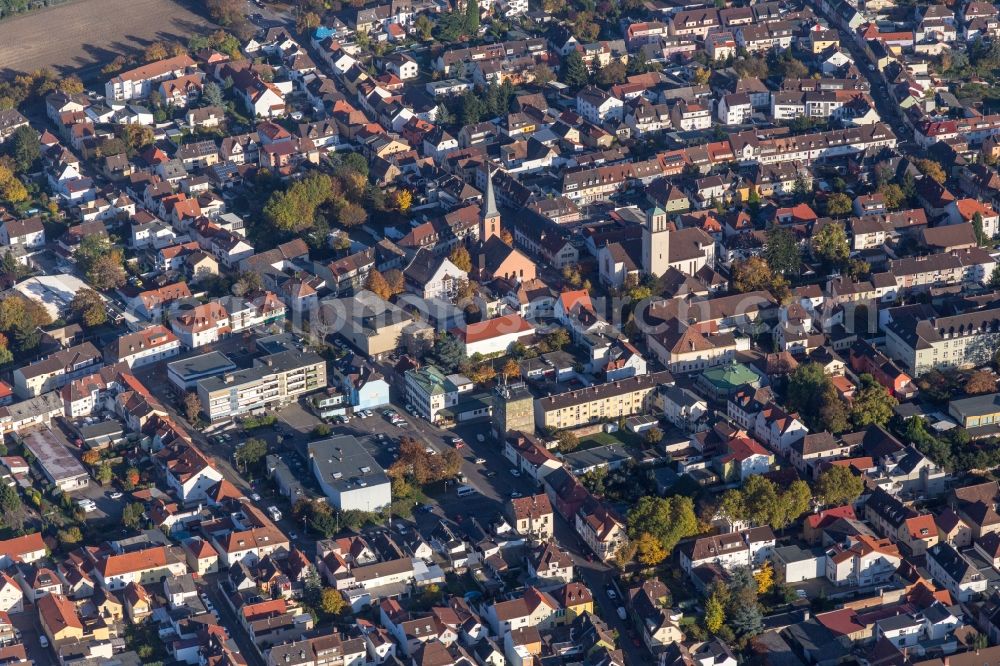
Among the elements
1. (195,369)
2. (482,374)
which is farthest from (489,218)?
(195,369)

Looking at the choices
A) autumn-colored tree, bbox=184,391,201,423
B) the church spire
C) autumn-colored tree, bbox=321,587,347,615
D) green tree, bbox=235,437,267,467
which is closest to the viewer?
autumn-colored tree, bbox=321,587,347,615

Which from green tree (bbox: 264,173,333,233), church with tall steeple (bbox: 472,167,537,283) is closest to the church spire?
church with tall steeple (bbox: 472,167,537,283)

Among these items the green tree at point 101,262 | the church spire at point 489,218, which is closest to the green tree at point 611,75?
the church spire at point 489,218

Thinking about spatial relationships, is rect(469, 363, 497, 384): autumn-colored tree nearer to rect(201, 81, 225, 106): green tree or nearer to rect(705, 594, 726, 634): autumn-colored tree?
rect(705, 594, 726, 634): autumn-colored tree

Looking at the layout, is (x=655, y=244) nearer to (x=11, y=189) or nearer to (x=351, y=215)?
(x=351, y=215)

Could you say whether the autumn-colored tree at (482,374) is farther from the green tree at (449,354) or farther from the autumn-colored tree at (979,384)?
the autumn-colored tree at (979,384)

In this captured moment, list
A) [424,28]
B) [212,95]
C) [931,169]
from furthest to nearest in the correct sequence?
[424,28]
[212,95]
[931,169]
